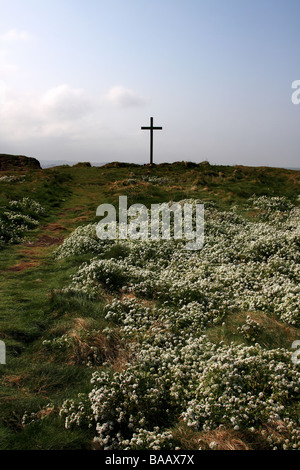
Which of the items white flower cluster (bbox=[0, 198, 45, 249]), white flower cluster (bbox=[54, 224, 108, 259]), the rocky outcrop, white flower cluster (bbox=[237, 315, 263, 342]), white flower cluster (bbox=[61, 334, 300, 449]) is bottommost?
white flower cluster (bbox=[61, 334, 300, 449])

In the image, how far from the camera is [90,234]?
15.6 m

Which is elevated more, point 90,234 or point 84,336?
point 90,234

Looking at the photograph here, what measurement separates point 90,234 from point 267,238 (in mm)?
7630

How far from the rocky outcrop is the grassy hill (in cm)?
3229

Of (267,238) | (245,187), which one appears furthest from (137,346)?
(245,187)

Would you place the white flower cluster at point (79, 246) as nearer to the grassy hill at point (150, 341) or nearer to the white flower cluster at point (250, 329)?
the grassy hill at point (150, 341)

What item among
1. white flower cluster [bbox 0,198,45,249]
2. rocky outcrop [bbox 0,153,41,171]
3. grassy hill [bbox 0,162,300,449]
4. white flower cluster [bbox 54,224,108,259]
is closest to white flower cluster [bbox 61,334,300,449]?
grassy hill [bbox 0,162,300,449]

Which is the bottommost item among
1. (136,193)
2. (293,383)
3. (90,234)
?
(293,383)

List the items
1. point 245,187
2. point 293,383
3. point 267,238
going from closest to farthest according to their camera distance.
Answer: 1. point 293,383
2. point 267,238
3. point 245,187

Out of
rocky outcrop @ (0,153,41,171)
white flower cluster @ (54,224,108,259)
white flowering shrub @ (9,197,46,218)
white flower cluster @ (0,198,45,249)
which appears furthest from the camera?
rocky outcrop @ (0,153,41,171)

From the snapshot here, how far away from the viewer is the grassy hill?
5.49m

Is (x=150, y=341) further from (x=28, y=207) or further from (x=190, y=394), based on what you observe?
(x=28, y=207)

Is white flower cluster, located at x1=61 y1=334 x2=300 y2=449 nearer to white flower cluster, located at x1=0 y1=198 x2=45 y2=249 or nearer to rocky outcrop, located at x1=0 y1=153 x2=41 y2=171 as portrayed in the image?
white flower cluster, located at x1=0 y1=198 x2=45 y2=249

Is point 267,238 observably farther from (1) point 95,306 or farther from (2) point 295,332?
(1) point 95,306
